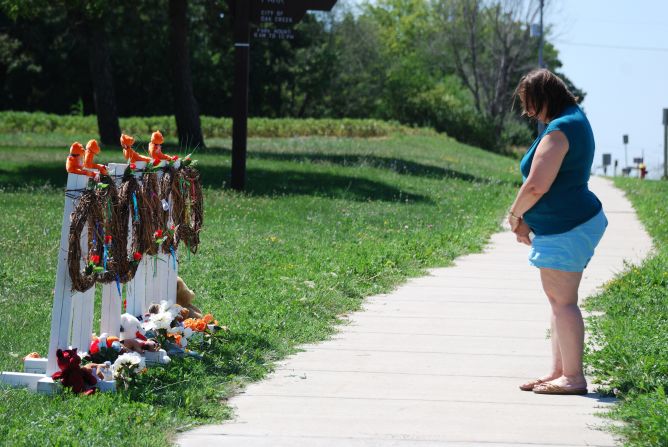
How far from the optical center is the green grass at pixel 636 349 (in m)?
5.51

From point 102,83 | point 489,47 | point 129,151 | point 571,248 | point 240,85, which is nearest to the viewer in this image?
point 571,248

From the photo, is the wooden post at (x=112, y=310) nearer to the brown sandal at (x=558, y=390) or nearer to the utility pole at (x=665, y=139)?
the brown sandal at (x=558, y=390)

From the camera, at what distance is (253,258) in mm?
11586

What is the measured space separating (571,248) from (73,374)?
2.90m

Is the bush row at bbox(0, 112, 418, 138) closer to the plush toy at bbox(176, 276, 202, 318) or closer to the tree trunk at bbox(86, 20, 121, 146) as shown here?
the tree trunk at bbox(86, 20, 121, 146)

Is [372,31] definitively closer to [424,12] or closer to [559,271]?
[424,12]

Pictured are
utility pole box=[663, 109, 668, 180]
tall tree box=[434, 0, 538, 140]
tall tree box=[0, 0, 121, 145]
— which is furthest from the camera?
tall tree box=[434, 0, 538, 140]

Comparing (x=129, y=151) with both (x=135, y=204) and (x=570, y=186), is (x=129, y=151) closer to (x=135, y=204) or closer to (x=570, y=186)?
(x=135, y=204)

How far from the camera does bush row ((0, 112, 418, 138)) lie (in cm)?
3778

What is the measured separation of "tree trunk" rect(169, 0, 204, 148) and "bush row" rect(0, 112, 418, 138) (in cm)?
809

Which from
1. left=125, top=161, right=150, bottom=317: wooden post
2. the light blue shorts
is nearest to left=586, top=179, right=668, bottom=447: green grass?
the light blue shorts

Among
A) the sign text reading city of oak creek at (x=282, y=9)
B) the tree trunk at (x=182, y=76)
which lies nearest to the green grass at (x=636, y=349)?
the sign text reading city of oak creek at (x=282, y=9)

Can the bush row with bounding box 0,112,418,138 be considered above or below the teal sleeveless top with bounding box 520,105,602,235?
below

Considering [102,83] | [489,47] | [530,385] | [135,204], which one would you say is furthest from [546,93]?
[489,47]
